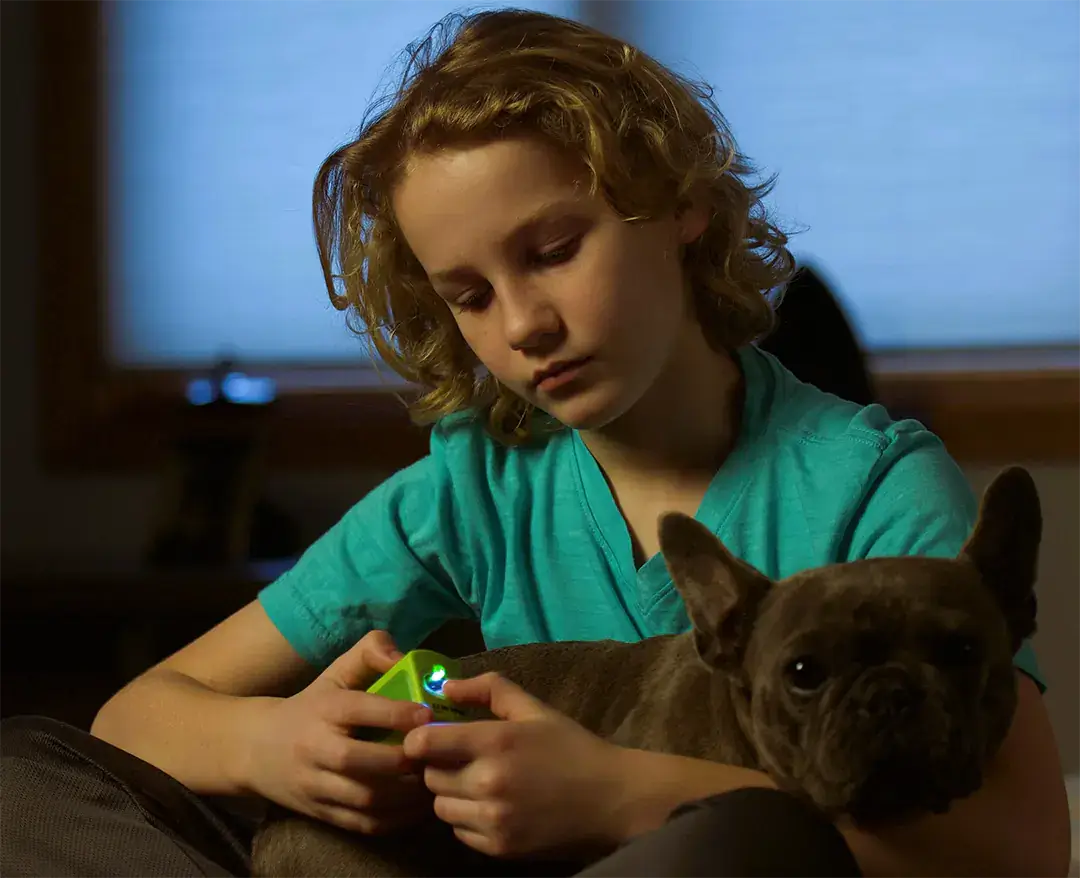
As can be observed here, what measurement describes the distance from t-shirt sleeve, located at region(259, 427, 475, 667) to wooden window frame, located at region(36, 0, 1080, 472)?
81 cm

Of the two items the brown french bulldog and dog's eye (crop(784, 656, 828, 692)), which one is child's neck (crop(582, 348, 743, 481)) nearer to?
the brown french bulldog

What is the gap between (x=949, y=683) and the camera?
1.68 ft

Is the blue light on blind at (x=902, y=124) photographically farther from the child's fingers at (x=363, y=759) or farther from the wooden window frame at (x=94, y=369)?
the child's fingers at (x=363, y=759)

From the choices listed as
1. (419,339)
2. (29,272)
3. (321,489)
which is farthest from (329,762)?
(29,272)

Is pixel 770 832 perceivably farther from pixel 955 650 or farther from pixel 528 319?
pixel 528 319

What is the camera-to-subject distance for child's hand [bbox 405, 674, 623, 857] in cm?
61

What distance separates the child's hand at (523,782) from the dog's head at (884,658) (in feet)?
0.28

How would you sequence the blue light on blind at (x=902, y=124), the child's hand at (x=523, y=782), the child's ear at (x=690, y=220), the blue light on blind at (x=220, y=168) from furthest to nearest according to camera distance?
the blue light on blind at (x=220, y=168), the blue light on blind at (x=902, y=124), the child's ear at (x=690, y=220), the child's hand at (x=523, y=782)

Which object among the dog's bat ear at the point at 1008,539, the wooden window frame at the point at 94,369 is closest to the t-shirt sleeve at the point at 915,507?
the dog's bat ear at the point at 1008,539

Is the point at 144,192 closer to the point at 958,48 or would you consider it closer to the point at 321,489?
the point at 321,489

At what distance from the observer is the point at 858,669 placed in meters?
0.52

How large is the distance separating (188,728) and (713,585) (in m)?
0.44

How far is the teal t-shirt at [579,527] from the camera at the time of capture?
0.76m

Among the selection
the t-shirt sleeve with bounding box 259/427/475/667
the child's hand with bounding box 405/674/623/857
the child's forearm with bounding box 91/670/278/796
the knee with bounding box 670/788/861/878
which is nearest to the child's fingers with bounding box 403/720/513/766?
the child's hand with bounding box 405/674/623/857
